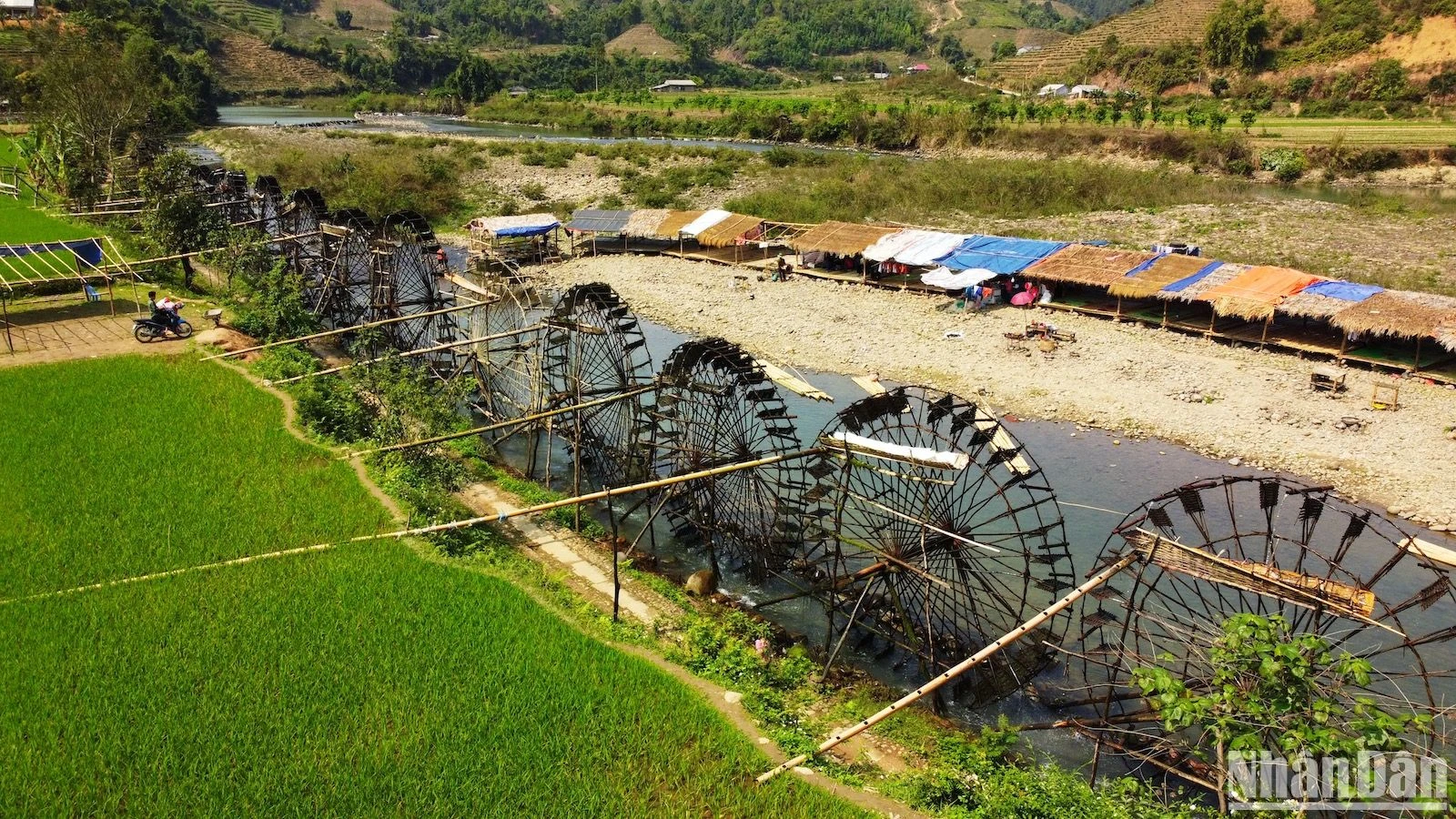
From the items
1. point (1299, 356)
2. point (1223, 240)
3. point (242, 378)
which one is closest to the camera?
point (242, 378)

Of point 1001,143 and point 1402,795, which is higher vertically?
point 1001,143

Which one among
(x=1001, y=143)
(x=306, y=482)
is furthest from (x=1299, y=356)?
(x=1001, y=143)

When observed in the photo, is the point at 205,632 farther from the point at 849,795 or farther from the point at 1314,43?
the point at 1314,43

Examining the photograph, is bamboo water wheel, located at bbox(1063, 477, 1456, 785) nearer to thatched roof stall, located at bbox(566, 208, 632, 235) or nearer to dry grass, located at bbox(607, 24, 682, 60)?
thatched roof stall, located at bbox(566, 208, 632, 235)

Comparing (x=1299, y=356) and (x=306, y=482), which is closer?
(x=306, y=482)

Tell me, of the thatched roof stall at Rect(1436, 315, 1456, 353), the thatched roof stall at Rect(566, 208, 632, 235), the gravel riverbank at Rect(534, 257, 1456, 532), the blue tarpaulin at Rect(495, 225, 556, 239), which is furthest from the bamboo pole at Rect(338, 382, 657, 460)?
the thatched roof stall at Rect(566, 208, 632, 235)

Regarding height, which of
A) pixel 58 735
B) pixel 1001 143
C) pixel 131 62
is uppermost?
pixel 131 62

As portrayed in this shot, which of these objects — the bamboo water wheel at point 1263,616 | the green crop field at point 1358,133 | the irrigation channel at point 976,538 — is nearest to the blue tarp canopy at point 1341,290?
the irrigation channel at point 976,538

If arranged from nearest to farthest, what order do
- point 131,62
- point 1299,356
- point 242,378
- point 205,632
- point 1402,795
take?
point 1402,795, point 205,632, point 242,378, point 1299,356, point 131,62
